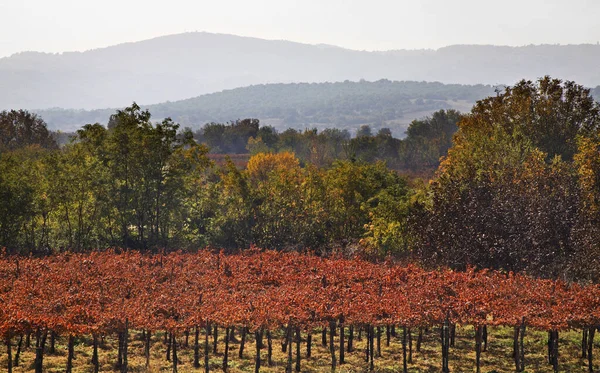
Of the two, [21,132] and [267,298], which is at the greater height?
[21,132]

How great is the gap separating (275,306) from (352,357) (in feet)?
24.5

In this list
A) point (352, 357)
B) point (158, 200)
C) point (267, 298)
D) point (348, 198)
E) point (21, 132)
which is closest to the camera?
point (267, 298)

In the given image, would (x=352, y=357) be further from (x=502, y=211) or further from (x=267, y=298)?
(x=502, y=211)

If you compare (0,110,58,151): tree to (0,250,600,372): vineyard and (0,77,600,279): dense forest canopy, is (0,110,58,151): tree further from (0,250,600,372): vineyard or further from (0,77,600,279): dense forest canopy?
(0,250,600,372): vineyard

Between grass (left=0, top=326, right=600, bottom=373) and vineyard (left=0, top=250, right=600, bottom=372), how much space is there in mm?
606

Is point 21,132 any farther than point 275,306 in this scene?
Yes

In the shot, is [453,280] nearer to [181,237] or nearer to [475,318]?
[475,318]

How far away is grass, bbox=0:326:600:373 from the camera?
3716 cm

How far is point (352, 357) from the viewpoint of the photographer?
40.0 m

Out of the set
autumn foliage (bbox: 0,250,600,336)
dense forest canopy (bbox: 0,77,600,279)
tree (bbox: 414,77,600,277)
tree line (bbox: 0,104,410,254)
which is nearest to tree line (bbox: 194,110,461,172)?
dense forest canopy (bbox: 0,77,600,279)

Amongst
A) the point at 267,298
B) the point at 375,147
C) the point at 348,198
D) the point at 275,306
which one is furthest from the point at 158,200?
the point at 375,147

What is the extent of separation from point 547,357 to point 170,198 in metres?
43.3

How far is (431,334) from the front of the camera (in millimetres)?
46312

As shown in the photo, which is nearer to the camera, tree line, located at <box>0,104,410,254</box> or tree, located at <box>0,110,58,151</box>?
tree line, located at <box>0,104,410,254</box>
